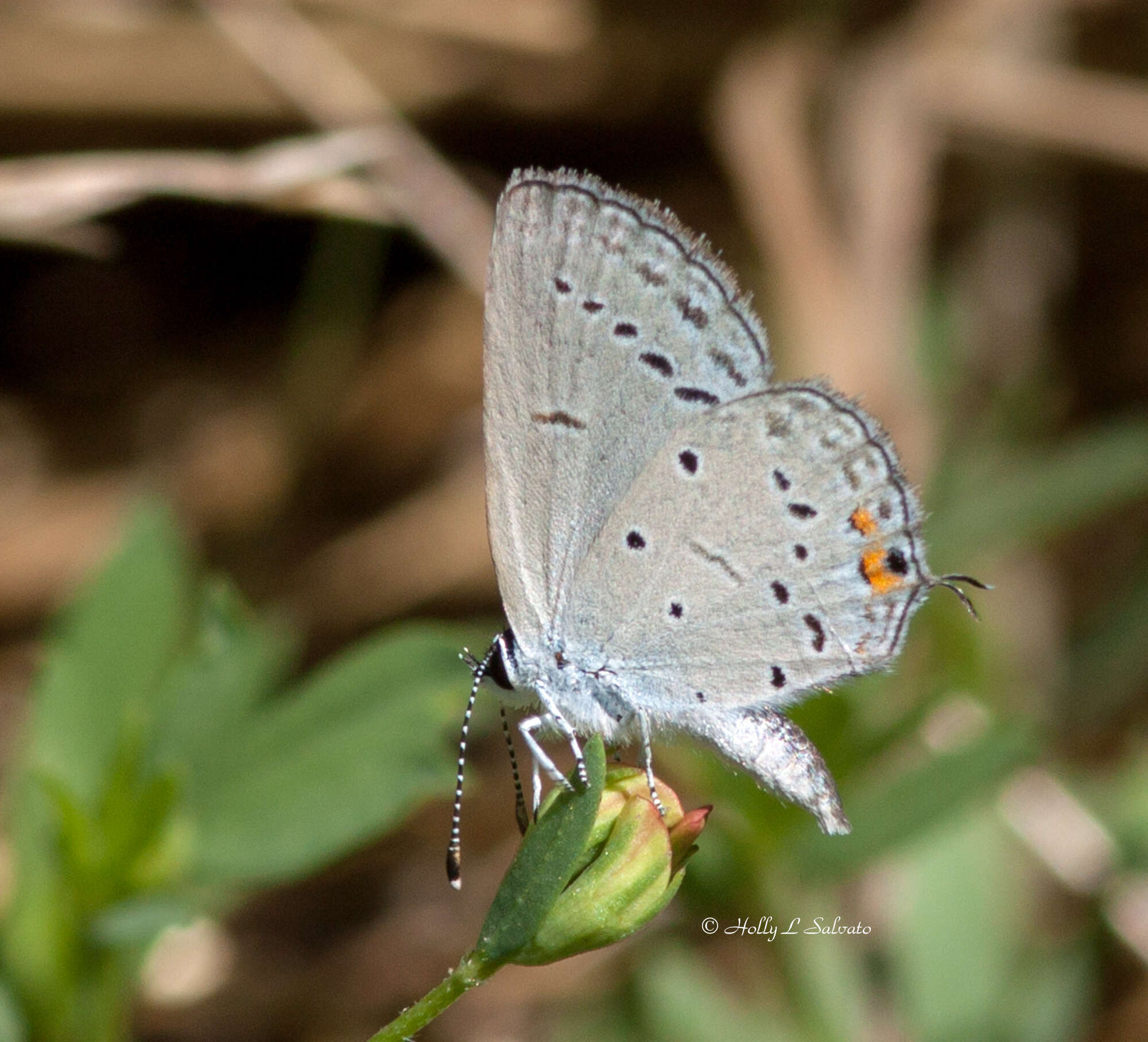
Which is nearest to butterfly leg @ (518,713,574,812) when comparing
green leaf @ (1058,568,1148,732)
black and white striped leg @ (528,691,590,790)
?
black and white striped leg @ (528,691,590,790)

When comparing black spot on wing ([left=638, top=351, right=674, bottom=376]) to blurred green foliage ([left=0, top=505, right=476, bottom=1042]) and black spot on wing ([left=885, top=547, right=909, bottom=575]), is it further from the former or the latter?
blurred green foliage ([left=0, top=505, right=476, bottom=1042])

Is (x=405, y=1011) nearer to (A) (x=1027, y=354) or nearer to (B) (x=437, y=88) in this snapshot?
(B) (x=437, y=88)

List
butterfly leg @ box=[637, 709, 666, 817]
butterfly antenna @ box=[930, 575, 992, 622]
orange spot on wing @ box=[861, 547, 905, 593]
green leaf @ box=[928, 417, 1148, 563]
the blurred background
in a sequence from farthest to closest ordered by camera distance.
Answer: green leaf @ box=[928, 417, 1148, 563] → the blurred background → orange spot on wing @ box=[861, 547, 905, 593] → butterfly antenna @ box=[930, 575, 992, 622] → butterfly leg @ box=[637, 709, 666, 817]

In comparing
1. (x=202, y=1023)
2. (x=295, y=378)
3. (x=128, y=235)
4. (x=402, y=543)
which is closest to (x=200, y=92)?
(x=128, y=235)

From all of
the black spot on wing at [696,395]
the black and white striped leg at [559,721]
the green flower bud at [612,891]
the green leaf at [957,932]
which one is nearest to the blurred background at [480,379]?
the green leaf at [957,932]

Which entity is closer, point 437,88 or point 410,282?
point 437,88

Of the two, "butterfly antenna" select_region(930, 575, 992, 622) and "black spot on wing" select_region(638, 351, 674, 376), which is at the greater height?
"black spot on wing" select_region(638, 351, 674, 376)

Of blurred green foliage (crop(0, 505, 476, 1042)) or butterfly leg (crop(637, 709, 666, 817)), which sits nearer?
butterfly leg (crop(637, 709, 666, 817))

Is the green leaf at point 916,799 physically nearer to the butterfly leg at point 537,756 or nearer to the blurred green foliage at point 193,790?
the butterfly leg at point 537,756

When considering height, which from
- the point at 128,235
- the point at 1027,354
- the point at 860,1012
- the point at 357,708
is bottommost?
the point at 860,1012
